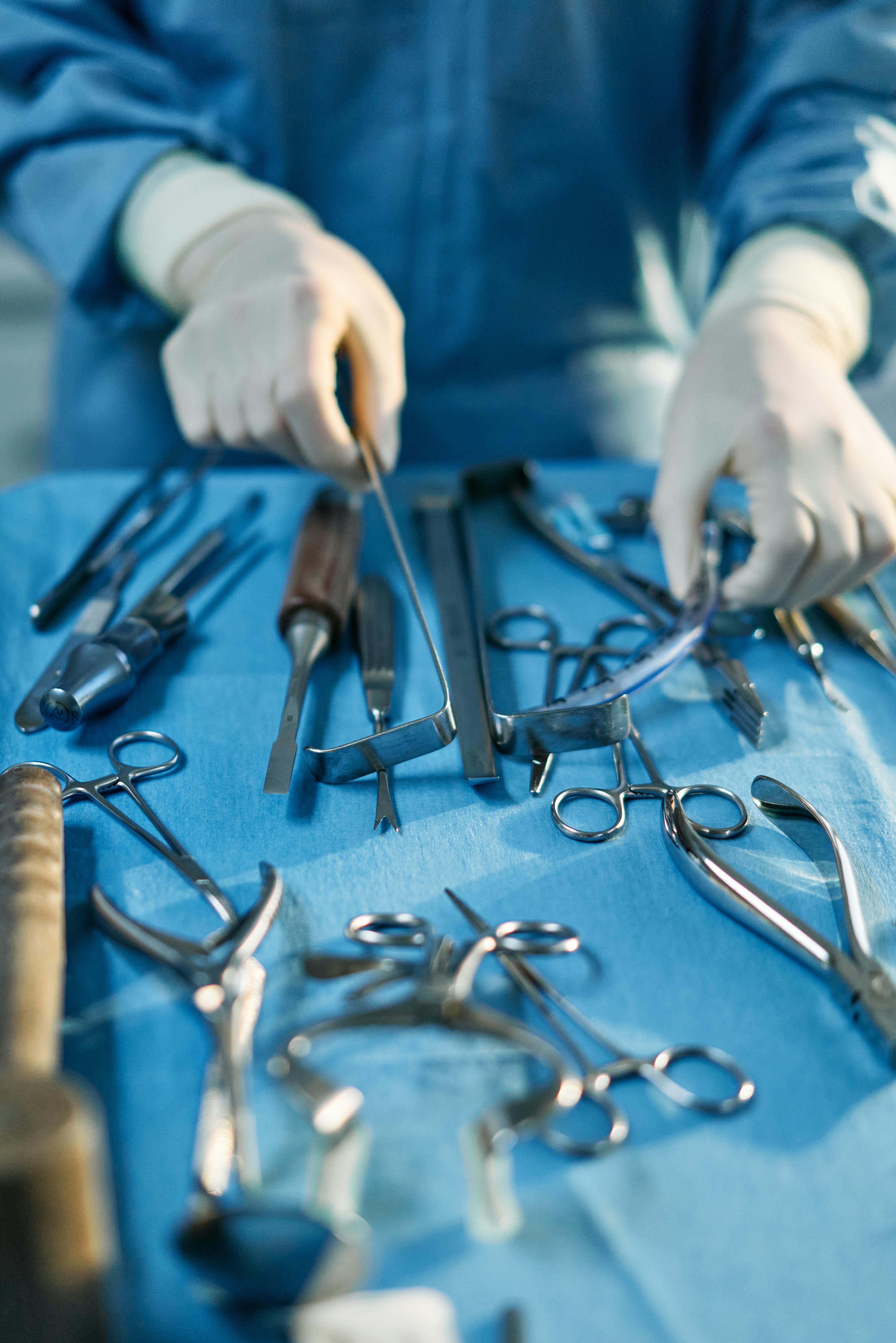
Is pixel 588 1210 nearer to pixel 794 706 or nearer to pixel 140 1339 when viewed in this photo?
pixel 140 1339

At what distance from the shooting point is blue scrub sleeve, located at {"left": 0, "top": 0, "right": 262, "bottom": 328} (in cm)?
93

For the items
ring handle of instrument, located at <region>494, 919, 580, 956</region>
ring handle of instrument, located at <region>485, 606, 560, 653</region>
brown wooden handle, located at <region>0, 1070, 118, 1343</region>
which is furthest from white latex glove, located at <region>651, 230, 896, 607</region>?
brown wooden handle, located at <region>0, 1070, 118, 1343</region>

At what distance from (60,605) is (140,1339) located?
54 centimetres

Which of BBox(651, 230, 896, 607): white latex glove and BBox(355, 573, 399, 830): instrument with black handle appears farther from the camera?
BBox(651, 230, 896, 607): white latex glove

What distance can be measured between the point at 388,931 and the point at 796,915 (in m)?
0.23

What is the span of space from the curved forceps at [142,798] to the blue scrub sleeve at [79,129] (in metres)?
0.57

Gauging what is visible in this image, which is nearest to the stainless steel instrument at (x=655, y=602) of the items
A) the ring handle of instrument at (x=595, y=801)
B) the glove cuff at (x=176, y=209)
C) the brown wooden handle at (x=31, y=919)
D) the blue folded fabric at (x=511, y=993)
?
the blue folded fabric at (x=511, y=993)

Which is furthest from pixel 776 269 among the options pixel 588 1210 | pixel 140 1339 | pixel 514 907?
pixel 140 1339

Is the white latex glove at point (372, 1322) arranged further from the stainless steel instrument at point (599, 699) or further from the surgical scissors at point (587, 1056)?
the stainless steel instrument at point (599, 699)

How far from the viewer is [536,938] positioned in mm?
521

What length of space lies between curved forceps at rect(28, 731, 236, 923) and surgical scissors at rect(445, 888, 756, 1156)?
0.14 meters

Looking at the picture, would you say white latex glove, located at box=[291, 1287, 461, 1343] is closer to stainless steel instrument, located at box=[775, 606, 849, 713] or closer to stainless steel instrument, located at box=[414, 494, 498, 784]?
stainless steel instrument, located at box=[414, 494, 498, 784]

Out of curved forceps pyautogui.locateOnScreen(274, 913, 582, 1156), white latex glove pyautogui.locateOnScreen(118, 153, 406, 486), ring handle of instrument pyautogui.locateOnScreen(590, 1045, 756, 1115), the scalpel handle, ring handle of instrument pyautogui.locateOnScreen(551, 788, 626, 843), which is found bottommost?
the scalpel handle

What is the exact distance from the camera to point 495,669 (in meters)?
0.75
